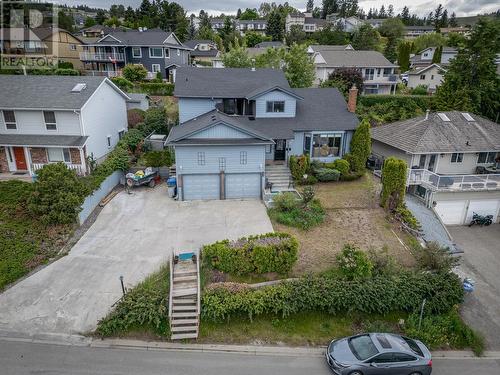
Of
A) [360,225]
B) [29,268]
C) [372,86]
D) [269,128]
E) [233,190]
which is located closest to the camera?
[29,268]

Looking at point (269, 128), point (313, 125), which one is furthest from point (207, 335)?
point (313, 125)

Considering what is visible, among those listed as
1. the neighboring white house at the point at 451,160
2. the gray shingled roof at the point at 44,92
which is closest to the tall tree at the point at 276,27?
the neighboring white house at the point at 451,160

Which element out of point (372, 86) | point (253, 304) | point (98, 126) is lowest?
point (253, 304)

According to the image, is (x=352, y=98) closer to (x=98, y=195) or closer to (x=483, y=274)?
(x=483, y=274)

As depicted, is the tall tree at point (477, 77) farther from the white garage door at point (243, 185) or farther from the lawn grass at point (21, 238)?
the lawn grass at point (21, 238)

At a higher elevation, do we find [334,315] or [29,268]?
[29,268]

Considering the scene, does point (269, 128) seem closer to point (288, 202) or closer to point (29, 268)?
point (288, 202)

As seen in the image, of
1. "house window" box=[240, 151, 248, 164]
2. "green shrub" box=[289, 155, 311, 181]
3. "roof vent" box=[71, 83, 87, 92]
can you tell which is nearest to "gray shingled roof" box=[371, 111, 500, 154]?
"green shrub" box=[289, 155, 311, 181]

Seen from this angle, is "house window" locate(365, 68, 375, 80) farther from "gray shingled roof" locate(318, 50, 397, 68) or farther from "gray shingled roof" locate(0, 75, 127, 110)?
"gray shingled roof" locate(0, 75, 127, 110)
